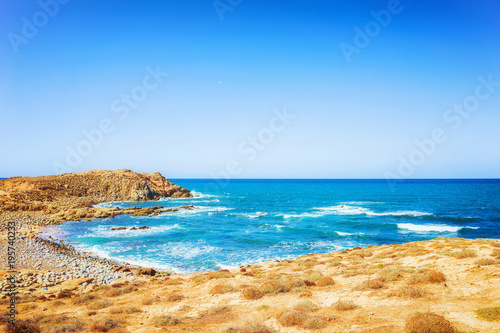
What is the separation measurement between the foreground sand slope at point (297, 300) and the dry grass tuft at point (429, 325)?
477mm

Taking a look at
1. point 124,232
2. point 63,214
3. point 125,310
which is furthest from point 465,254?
point 63,214

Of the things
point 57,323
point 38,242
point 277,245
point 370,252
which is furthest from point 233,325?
point 38,242

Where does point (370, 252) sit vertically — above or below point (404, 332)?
below

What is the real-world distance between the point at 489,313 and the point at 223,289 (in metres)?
10.7

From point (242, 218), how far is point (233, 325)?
129 ft

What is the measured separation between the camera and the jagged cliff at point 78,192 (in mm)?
46500

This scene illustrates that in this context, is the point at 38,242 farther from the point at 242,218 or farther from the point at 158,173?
the point at 158,173

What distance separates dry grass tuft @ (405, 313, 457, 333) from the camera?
7.50 metres

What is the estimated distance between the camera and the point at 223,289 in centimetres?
1397

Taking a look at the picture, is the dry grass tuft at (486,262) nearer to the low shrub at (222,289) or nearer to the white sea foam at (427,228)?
the low shrub at (222,289)

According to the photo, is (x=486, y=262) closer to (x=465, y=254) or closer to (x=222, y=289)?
(x=465, y=254)

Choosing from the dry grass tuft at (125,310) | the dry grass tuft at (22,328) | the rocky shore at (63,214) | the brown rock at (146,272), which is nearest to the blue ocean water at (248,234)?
the brown rock at (146,272)

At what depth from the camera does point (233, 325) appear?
9.44 meters

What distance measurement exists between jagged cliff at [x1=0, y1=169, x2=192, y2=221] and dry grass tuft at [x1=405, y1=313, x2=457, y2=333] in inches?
1968
